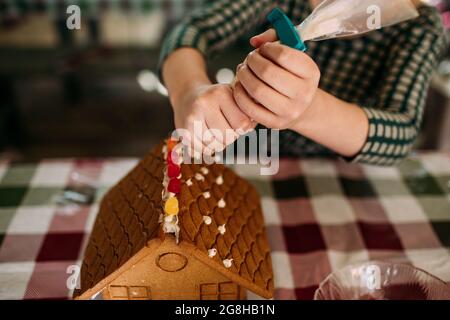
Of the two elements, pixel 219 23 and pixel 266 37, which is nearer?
pixel 266 37

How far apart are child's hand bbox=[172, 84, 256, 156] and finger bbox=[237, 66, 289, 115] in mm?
51

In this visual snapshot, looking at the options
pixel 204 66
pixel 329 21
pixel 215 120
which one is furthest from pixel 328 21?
pixel 204 66

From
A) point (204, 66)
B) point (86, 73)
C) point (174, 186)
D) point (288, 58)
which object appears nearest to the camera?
point (288, 58)

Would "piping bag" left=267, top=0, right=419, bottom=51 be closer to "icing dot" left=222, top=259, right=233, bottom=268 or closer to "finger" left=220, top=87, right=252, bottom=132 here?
"finger" left=220, top=87, right=252, bottom=132

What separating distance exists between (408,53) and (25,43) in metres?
2.23

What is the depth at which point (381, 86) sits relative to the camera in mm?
1092

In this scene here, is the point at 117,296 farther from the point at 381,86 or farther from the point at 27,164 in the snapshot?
the point at 381,86

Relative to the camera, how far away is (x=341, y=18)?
0.65 meters

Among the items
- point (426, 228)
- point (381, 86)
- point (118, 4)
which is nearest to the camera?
point (426, 228)

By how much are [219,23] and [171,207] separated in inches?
25.8

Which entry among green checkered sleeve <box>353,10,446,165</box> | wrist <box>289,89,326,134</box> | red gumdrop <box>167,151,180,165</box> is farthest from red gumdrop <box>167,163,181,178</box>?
green checkered sleeve <box>353,10,446,165</box>

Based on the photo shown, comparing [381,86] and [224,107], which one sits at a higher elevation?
[381,86]

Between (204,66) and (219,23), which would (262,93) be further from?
(219,23)
